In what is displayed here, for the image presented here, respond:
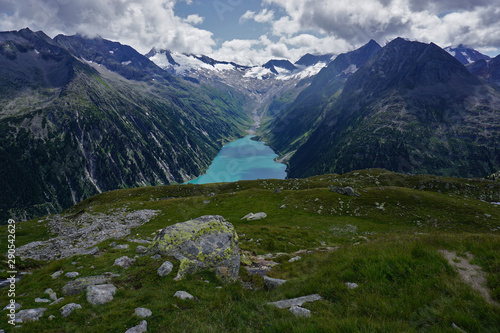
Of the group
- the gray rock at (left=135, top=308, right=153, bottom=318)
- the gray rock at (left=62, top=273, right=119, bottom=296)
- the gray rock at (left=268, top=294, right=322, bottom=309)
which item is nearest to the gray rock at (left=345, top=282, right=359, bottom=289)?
the gray rock at (left=268, top=294, right=322, bottom=309)

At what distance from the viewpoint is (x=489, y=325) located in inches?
200

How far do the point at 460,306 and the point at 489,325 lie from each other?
662 millimetres

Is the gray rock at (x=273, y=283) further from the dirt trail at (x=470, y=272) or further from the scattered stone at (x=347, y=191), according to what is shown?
the scattered stone at (x=347, y=191)

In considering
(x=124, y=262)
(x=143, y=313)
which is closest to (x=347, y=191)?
(x=124, y=262)

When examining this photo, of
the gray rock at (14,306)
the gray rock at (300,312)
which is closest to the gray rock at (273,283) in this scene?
the gray rock at (300,312)

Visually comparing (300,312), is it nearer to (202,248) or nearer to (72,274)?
(202,248)

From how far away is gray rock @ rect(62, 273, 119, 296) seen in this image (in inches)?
410

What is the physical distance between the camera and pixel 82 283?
10961 millimetres

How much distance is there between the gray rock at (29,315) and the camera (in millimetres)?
8066

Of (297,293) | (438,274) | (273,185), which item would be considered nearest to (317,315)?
(297,293)

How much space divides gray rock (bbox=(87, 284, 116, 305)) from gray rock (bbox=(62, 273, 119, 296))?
2.62 feet

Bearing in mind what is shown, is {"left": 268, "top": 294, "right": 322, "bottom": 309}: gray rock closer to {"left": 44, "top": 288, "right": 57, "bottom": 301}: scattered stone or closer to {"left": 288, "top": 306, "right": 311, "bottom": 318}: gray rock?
{"left": 288, "top": 306, "right": 311, "bottom": 318}: gray rock

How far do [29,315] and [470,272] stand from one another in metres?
16.6

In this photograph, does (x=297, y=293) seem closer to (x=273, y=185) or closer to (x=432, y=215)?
(x=432, y=215)
